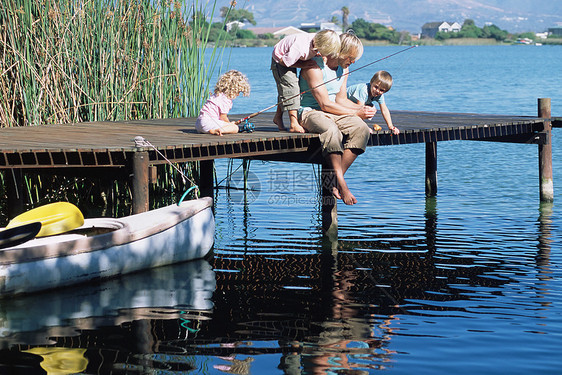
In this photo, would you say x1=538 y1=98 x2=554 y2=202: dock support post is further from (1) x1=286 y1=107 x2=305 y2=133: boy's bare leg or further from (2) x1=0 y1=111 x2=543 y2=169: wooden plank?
(1) x1=286 y1=107 x2=305 y2=133: boy's bare leg

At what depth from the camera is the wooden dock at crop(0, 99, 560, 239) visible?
859 centimetres

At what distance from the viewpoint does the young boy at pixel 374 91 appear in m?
9.58

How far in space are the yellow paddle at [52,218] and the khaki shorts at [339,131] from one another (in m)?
2.60

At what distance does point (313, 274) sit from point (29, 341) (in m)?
3.04

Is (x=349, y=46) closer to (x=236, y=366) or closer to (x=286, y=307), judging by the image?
(x=286, y=307)

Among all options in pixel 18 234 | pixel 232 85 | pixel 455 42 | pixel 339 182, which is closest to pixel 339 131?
pixel 339 182

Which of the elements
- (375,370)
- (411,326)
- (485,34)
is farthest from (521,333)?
(485,34)

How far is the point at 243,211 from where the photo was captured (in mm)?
12789

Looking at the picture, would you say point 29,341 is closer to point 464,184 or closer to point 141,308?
point 141,308

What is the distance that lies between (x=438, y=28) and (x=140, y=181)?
Answer: 467 ft

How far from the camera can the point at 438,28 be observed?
5768 inches

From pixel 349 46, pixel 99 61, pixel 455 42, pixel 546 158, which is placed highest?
pixel 455 42

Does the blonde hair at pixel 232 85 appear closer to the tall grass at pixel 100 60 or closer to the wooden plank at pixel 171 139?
the wooden plank at pixel 171 139

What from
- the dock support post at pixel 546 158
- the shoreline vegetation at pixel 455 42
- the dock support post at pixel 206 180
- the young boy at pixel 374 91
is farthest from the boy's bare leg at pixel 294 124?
the shoreline vegetation at pixel 455 42
